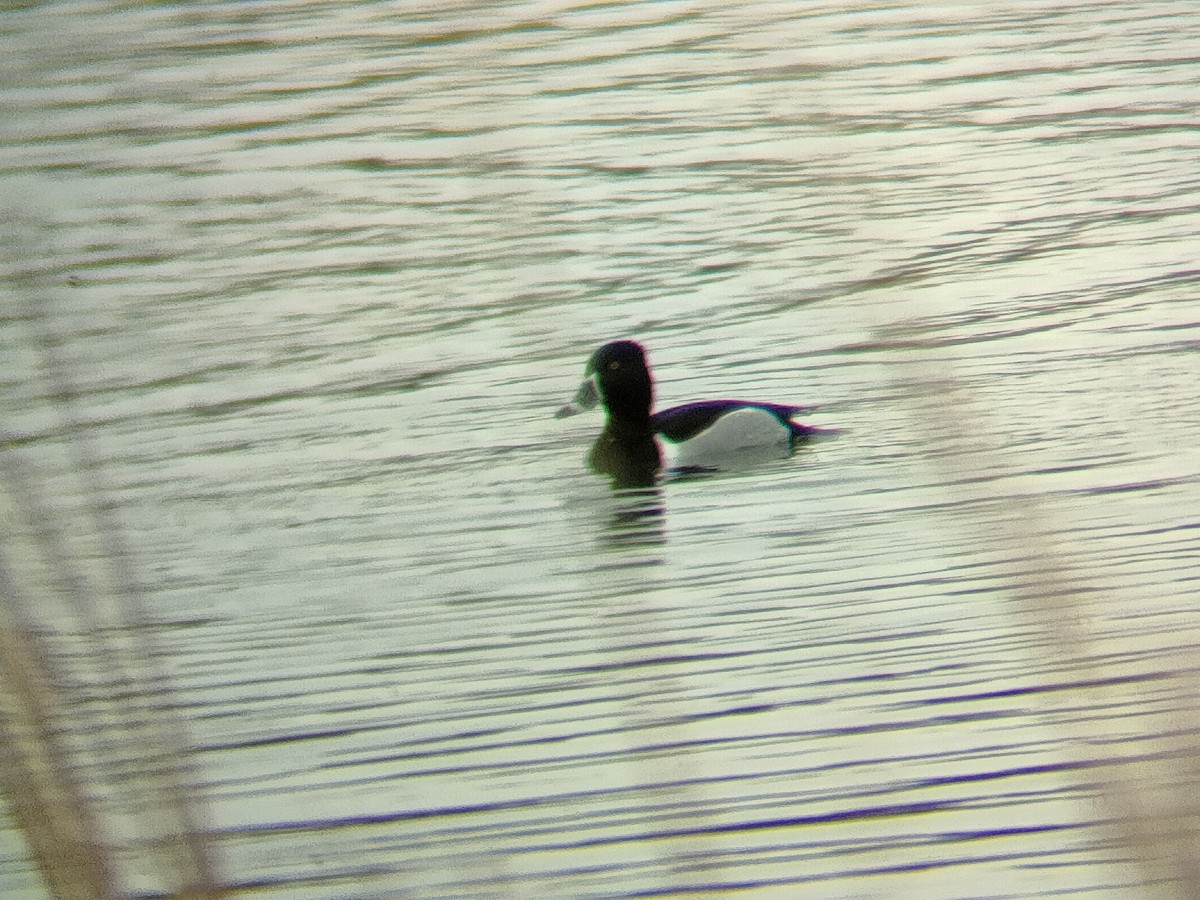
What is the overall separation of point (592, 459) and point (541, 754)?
2.72m

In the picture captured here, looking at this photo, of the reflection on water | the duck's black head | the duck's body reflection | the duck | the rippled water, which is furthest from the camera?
the duck's black head

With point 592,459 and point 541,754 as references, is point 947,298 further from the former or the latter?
point 541,754

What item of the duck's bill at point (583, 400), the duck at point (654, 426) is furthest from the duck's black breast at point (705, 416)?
the duck's bill at point (583, 400)

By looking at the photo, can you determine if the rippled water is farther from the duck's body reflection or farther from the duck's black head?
the duck's black head

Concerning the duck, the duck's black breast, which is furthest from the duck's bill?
the duck's black breast

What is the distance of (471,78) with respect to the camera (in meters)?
1.64

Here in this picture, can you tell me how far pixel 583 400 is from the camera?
18.9 feet

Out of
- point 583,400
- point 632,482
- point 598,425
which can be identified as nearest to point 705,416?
point 632,482

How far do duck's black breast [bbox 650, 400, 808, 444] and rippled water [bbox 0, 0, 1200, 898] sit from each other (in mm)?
161

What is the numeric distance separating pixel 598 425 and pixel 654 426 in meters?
0.34

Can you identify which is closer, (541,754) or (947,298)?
(541,754)

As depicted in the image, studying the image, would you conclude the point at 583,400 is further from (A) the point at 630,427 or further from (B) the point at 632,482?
(B) the point at 632,482

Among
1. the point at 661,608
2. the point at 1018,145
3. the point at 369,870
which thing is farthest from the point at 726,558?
the point at 1018,145

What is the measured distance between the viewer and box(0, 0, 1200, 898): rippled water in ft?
6.41
